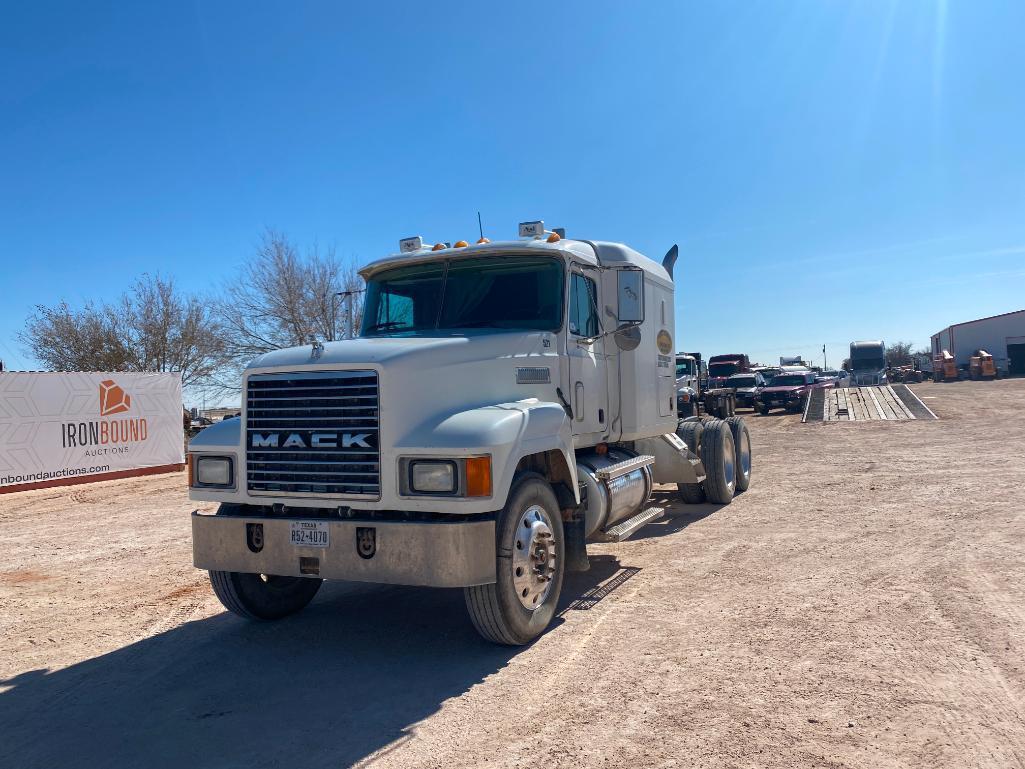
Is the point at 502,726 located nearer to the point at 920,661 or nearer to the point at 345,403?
Answer: the point at 345,403

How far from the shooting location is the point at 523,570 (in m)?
5.25

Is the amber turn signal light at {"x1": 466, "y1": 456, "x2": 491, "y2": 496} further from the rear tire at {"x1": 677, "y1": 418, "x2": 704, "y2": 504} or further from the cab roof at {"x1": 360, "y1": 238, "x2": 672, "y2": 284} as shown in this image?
the rear tire at {"x1": 677, "y1": 418, "x2": 704, "y2": 504}

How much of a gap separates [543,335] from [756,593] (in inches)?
108

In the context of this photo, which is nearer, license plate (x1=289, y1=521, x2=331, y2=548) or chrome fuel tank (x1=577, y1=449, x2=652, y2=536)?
license plate (x1=289, y1=521, x2=331, y2=548)

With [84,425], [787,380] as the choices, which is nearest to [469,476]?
[84,425]

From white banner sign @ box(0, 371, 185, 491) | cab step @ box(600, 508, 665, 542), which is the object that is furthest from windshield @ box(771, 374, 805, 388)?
cab step @ box(600, 508, 665, 542)

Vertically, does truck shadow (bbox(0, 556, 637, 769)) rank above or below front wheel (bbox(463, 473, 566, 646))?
below

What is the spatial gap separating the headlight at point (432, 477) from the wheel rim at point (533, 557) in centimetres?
68

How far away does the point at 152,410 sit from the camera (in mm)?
18781

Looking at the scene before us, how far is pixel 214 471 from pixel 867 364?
42.6 meters

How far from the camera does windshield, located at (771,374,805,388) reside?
31906 millimetres

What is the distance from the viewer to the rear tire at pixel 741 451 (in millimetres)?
11969

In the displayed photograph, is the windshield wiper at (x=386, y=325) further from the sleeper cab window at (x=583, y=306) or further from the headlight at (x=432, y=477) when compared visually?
the headlight at (x=432, y=477)

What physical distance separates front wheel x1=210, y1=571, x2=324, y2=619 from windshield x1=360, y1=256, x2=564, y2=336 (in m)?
2.19
